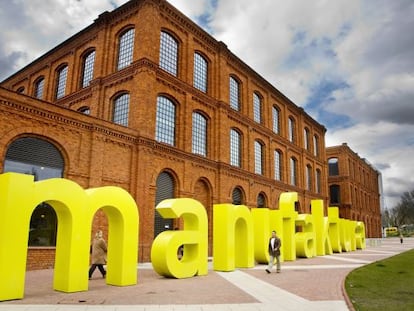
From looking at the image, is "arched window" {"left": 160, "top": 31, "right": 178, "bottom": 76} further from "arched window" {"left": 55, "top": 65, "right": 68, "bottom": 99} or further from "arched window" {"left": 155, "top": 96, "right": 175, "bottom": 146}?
"arched window" {"left": 55, "top": 65, "right": 68, "bottom": 99}

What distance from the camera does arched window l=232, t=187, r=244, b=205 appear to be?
26.5m

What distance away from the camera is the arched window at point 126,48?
2175cm

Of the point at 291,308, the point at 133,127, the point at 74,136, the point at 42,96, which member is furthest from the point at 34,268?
the point at 42,96

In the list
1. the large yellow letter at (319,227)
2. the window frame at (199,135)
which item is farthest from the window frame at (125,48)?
the large yellow letter at (319,227)

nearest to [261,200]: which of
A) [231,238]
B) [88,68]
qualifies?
[231,238]

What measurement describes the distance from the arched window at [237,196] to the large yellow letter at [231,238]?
9857 millimetres

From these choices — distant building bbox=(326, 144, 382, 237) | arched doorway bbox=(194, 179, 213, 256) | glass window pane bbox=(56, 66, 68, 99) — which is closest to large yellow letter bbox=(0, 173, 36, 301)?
arched doorway bbox=(194, 179, 213, 256)

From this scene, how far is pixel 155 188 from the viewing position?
62.8 ft

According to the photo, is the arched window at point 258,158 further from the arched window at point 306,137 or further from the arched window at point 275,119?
the arched window at point 306,137

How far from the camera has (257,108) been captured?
32.0 meters

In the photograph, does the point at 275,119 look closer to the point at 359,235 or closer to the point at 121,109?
the point at 359,235

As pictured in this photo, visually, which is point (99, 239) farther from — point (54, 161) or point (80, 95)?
point (80, 95)

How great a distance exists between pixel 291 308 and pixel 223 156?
1758 cm

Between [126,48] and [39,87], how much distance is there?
10.2 metres
